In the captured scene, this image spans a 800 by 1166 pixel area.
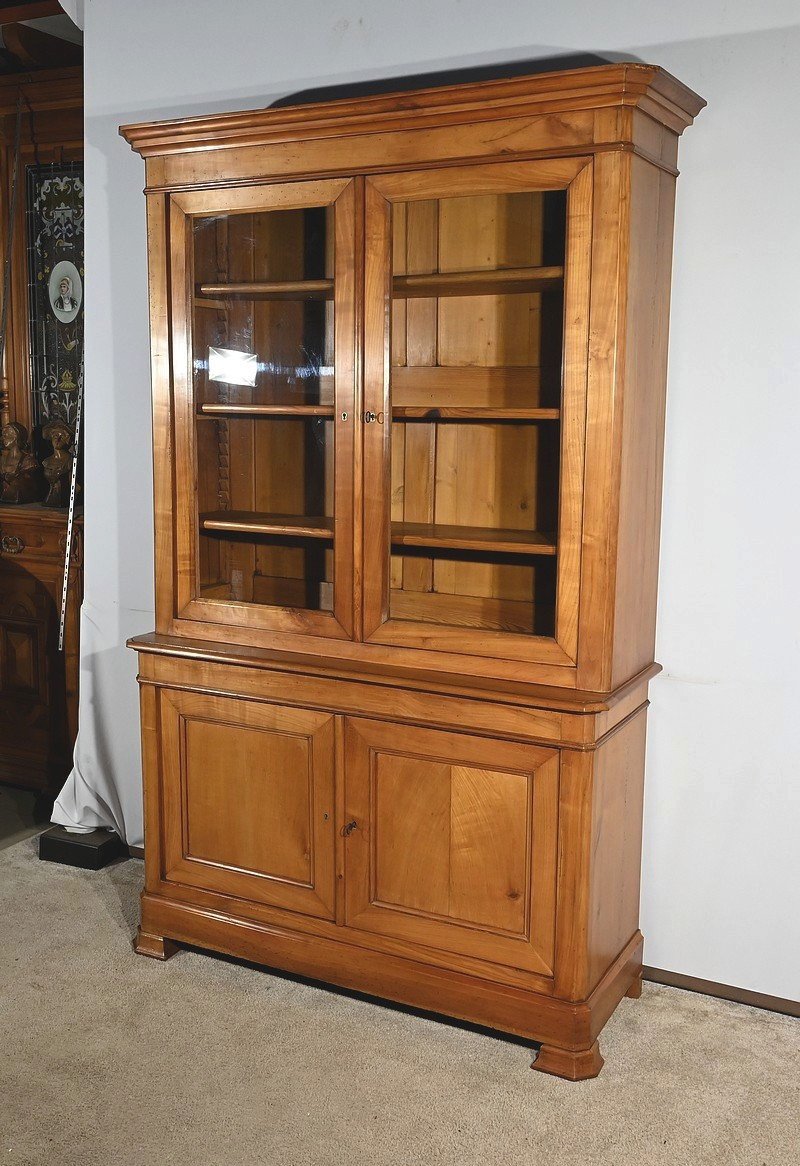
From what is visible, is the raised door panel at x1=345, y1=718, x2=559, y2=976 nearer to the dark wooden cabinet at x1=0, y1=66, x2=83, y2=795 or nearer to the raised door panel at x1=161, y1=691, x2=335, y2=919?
the raised door panel at x1=161, y1=691, x2=335, y2=919

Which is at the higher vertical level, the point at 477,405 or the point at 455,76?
the point at 455,76

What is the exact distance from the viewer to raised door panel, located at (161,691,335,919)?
8.55 feet

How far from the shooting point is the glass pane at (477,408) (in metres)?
2.31

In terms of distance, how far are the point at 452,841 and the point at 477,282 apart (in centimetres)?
126

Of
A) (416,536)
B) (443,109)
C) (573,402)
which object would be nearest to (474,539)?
(416,536)

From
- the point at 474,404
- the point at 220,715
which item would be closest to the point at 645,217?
the point at 474,404

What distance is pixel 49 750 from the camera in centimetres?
383

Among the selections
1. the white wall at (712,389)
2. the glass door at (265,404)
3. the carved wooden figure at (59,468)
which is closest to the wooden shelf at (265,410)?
the glass door at (265,404)

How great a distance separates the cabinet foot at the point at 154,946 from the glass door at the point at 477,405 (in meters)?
1.03

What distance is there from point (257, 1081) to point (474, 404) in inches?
62.2

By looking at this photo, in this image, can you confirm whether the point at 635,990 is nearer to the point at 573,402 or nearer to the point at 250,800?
the point at 250,800

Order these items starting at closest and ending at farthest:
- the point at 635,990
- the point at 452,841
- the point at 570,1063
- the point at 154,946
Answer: the point at 570,1063 < the point at 452,841 < the point at 635,990 < the point at 154,946

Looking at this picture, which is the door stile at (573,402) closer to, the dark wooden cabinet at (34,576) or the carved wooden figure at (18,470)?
the dark wooden cabinet at (34,576)

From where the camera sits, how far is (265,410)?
260cm
